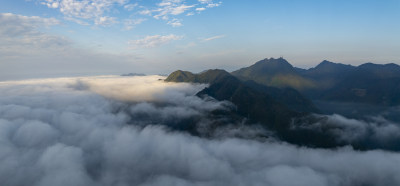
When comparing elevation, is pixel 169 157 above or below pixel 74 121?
below

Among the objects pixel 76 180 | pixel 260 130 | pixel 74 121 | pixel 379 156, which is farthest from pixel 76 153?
pixel 379 156

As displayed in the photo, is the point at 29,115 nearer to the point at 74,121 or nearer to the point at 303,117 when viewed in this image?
the point at 74,121

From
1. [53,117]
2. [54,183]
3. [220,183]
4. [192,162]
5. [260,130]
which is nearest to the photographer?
[54,183]

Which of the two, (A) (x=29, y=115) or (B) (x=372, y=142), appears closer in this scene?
(A) (x=29, y=115)

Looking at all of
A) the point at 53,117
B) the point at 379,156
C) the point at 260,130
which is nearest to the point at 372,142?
the point at 379,156

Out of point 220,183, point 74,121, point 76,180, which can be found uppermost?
point 74,121

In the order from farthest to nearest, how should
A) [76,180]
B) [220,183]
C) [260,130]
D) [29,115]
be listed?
1. [260,130]
2. [29,115]
3. [220,183]
4. [76,180]

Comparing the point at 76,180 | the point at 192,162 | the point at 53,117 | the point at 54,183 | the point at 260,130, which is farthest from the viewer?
the point at 260,130

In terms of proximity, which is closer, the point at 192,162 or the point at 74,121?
the point at 192,162

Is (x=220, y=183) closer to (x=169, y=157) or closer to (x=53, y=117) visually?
(x=169, y=157)
